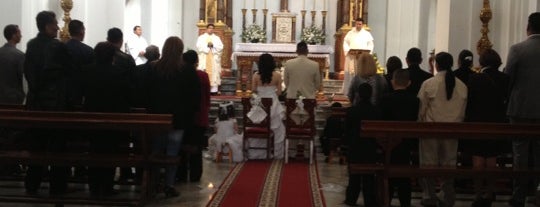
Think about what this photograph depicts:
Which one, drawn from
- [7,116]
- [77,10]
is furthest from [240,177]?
[77,10]

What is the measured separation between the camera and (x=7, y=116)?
7512mm

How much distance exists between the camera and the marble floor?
27.0 ft

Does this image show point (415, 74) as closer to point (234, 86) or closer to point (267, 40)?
point (234, 86)

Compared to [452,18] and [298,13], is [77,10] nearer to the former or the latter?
[452,18]

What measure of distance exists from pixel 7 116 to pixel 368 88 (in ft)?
11.7

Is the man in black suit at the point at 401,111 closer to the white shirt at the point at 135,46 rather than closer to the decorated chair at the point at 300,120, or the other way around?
the decorated chair at the point at 300,120

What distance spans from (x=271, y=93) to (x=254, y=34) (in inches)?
402

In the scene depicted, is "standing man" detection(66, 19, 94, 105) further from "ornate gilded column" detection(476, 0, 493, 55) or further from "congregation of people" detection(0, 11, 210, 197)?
"ornate gilded column" detection(476, 0, 493, 55)

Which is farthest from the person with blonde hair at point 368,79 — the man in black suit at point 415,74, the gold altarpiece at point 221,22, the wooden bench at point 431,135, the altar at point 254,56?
the gold altarpiece at point 221,22

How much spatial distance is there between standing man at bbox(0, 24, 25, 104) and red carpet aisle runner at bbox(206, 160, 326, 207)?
115 inches

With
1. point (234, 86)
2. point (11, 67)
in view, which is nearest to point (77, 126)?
point (11, 67)

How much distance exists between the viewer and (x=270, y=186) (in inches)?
376

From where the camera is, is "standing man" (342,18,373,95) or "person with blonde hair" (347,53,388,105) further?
"standing man" (342,18,373,95)


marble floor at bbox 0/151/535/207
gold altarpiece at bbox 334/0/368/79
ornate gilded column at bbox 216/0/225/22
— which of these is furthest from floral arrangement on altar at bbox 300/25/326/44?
marble floor at bbox 0/151/535/207
